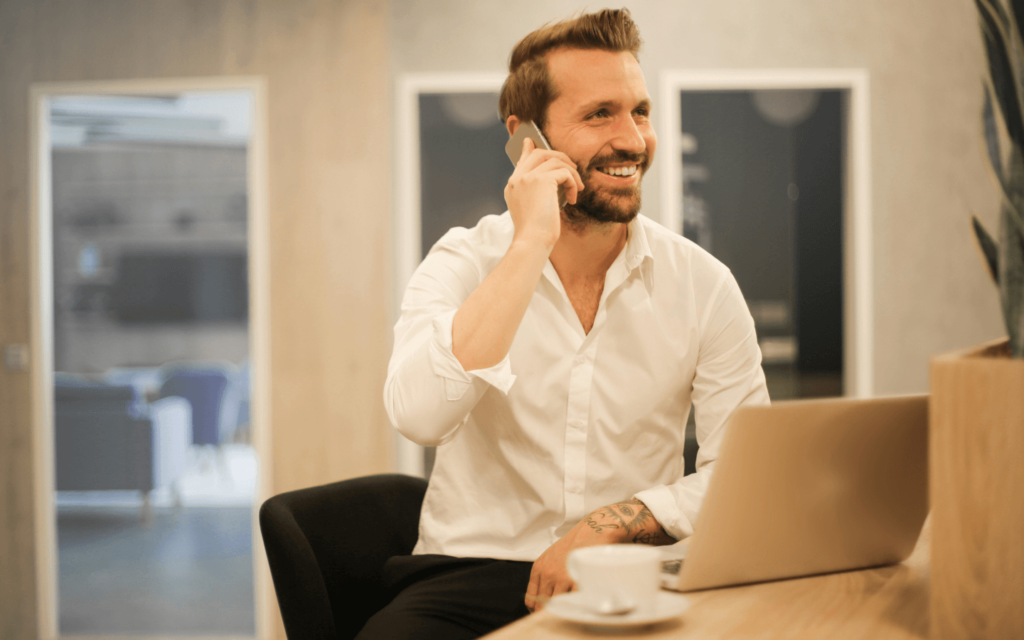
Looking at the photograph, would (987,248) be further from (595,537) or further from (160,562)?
(160,562)

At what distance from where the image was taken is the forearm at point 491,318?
1.14 meters

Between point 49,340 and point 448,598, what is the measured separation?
2921mm

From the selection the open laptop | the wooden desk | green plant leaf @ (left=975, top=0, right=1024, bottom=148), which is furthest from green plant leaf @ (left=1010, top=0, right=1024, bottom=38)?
the wooden desk

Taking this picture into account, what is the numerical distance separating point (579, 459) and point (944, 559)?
767 mm

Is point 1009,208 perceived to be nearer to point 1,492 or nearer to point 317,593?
point 317,593

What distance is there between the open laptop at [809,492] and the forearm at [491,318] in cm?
43

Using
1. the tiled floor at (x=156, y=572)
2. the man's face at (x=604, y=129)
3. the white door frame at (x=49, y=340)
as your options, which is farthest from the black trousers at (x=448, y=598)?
the tiled floor at (x=156, y=572)

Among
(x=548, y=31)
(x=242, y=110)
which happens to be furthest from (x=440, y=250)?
(x=242, y=110)

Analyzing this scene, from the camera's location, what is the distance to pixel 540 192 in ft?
4.13

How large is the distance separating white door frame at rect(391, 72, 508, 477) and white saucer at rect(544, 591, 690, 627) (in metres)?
2.48

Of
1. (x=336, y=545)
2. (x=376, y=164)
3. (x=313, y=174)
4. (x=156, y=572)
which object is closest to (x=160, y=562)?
(x=156, y=572)

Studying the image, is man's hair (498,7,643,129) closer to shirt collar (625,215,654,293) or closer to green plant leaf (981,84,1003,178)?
shirt collar (625,215,654,293)

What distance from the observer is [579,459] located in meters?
1.35

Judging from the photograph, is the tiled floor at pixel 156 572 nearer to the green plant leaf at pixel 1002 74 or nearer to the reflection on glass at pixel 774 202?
the reflection on glass at pixel 774 202
